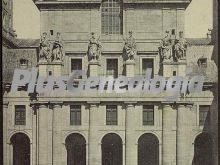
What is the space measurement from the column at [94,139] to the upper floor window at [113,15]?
533cm

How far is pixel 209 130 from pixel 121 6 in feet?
32.4

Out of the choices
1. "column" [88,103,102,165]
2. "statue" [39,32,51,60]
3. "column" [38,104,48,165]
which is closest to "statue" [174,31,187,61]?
"column" [88,103,102,165]

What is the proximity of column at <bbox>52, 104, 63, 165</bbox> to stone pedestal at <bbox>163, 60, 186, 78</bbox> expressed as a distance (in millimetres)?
7014

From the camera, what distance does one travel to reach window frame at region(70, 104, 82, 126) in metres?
32.0

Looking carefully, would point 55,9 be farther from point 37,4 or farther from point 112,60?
point 112,60

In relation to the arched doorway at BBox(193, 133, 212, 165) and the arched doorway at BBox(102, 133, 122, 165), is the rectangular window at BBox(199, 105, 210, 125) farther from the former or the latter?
the arched doorway at BBox(102, 133, 122, 165)

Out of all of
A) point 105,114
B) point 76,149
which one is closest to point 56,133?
point 76,149

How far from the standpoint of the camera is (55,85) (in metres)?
27.9

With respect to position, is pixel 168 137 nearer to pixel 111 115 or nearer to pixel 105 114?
pixel 111 115

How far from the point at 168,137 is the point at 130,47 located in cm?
612

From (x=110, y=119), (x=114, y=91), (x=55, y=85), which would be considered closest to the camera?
(x=55, y=85)

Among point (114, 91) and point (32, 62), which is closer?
point (114, 91)

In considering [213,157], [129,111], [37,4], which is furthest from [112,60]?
[213,157]

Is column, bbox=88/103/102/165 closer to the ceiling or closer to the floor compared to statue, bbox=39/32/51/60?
Result: closer to the floor
